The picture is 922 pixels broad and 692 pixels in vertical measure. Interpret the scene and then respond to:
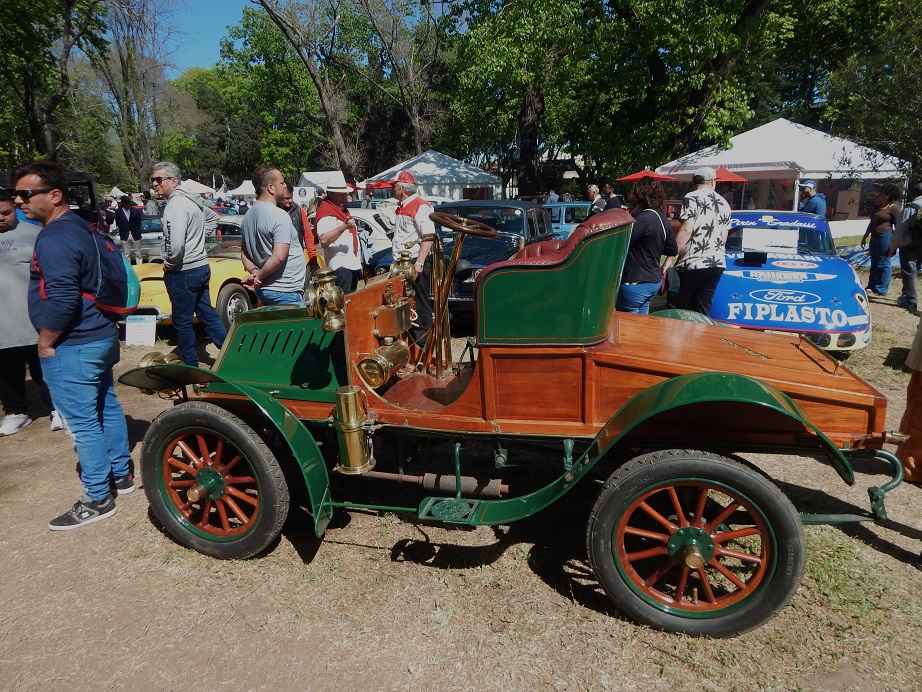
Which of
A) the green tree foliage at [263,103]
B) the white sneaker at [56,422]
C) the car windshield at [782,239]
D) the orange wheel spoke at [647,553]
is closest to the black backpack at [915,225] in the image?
the car windshield at [782,239]

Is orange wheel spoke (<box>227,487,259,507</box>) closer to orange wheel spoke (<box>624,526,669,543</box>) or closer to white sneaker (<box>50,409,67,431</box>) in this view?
orange wheel spoke (<box>624,526,669,543</box>)

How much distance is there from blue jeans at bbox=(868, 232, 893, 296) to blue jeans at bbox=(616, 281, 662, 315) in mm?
6502

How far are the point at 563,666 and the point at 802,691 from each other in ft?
2.88

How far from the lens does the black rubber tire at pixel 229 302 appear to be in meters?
7.41

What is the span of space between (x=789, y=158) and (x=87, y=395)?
1534cm

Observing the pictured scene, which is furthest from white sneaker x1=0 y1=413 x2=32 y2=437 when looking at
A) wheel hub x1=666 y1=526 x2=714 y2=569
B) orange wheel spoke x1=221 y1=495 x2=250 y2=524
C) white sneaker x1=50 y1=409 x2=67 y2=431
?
wheel hub x1=666 y1=526 x2=714 y2=569

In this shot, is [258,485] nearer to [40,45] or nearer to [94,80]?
[40,45]

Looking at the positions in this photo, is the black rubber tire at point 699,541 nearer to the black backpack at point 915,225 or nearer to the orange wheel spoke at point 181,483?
the orange wheel spoke at point 181,483

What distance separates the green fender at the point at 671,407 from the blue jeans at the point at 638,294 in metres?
2.77

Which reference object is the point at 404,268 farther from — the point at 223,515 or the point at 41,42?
the point at 41,42

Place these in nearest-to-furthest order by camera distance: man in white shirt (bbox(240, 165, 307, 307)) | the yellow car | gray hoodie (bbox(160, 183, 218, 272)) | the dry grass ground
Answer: the dry grass ground, man in white shirt (bbox(240, 165, 307, 307)), gray hoodie (bbox(160, 183, 218, 272)), the yellow car

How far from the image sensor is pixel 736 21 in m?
12.6

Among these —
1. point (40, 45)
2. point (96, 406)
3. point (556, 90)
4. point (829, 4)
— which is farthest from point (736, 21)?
point (40, 45)

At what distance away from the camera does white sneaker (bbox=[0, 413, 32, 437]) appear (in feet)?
16.1
